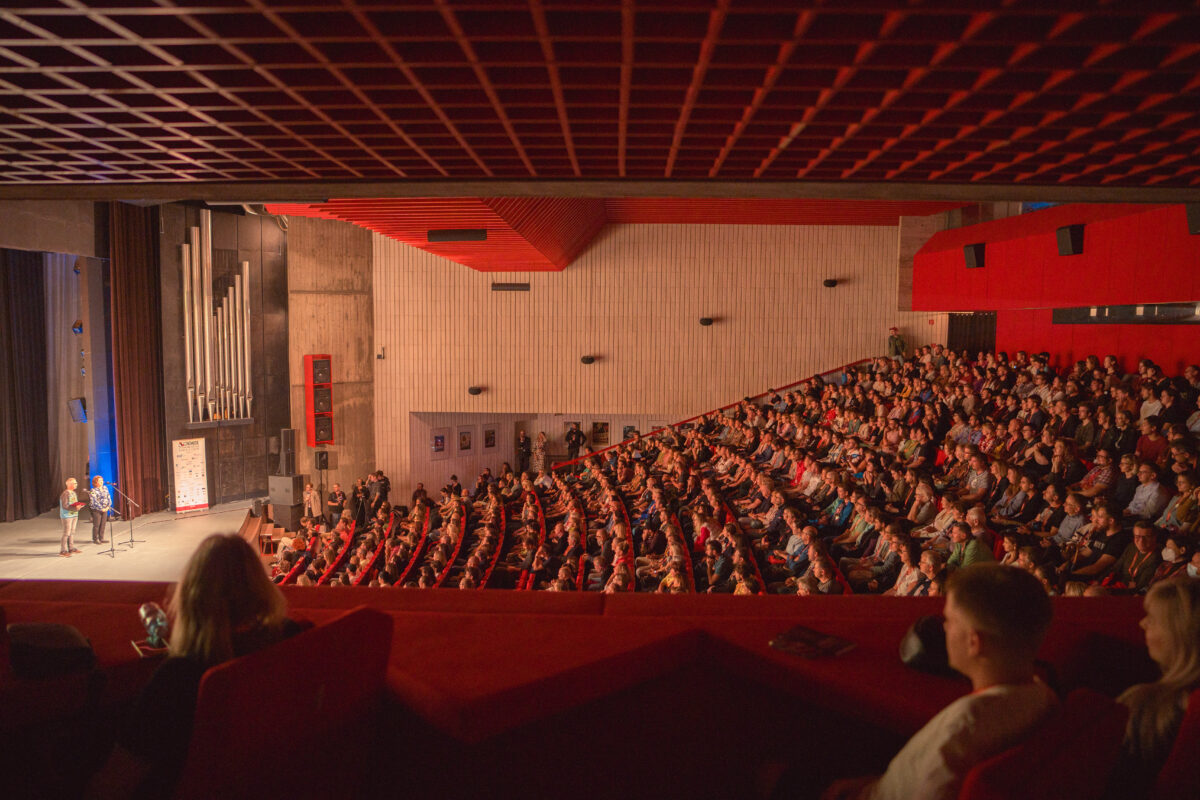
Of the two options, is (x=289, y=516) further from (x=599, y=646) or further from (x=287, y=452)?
(x=599, y=646)

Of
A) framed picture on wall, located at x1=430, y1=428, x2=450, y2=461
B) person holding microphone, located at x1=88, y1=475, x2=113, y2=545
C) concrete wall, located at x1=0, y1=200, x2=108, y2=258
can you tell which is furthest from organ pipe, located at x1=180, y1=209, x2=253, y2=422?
framed picture on wall, located at x1=430, y1=428, x2=450, y2=461

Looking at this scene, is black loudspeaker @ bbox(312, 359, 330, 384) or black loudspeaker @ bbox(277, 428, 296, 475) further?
black loudspeaker @ bbox(312, 359, 330, 384)

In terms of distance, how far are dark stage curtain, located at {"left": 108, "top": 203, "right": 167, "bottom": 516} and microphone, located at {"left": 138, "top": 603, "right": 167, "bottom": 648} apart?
11.4 meters

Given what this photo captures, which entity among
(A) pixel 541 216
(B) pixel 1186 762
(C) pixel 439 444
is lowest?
(C) pixel 439 444

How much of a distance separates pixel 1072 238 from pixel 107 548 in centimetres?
1275

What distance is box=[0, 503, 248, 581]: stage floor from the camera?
8.76 m

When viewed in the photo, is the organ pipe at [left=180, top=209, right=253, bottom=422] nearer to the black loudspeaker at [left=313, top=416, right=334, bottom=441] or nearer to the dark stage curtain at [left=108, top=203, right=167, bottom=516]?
the dark stage curtain at [left=108, top=203, right=167, bottom=516]

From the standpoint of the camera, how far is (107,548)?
988 centimetres

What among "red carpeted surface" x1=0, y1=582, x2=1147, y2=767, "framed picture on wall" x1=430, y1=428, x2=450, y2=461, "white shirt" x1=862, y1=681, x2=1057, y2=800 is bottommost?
"framed picture on wall" x1=430, y1=428, x2=450, y2=461

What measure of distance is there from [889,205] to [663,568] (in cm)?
851

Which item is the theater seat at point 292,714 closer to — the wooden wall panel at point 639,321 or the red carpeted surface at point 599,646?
the red carpeted surface at point 599,646

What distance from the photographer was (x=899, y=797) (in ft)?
3.44

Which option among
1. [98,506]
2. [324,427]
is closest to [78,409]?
[98,506]

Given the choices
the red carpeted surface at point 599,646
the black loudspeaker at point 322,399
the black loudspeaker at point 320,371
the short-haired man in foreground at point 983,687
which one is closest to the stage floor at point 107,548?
the black loudspeaker at point 322,399
